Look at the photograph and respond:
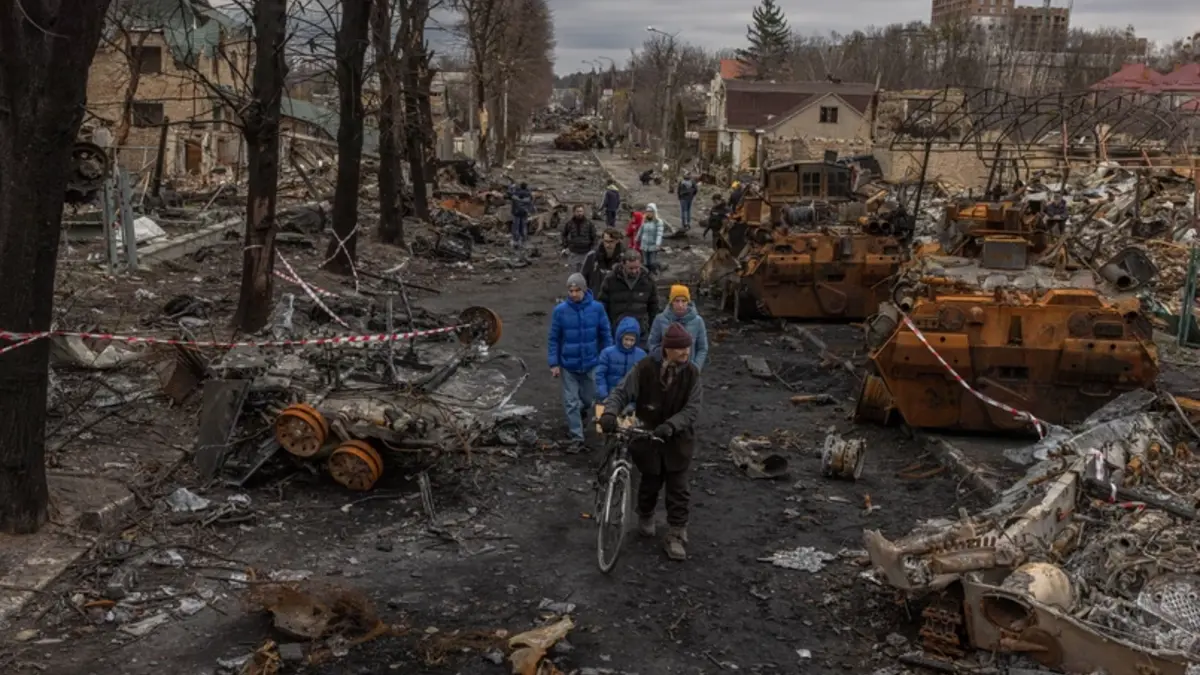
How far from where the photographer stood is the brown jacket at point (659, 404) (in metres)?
7.42

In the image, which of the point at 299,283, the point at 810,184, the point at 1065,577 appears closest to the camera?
the point at 1065,577

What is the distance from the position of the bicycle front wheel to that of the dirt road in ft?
0.44

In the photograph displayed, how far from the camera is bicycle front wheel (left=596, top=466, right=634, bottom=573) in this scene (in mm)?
7086

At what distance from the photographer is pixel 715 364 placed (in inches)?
552

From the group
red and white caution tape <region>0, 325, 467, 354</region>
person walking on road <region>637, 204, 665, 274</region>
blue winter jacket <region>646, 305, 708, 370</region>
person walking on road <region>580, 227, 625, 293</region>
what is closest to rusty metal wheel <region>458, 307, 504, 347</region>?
red and white caution tape <region>0, 325, 467, 354</region>

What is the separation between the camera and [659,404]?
7469 mm

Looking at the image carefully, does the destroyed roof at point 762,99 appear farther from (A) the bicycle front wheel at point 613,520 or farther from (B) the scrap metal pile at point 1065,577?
(B) the scrap metal pile at point 1065,577

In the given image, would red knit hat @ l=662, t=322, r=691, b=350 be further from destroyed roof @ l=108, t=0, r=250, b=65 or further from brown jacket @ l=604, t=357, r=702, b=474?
destroyed roof @ l=108, t=0, r=250, b=65

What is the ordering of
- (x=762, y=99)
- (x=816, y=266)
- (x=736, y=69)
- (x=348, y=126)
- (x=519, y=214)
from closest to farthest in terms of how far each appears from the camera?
(x=816, y=266) < (x=348, y=126) < (x=519, y=214) < (x=762, y=99) < (x=736, y=69)

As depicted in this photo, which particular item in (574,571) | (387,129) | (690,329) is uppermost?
(387,129)

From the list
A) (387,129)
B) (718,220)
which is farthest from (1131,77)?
(387,129)

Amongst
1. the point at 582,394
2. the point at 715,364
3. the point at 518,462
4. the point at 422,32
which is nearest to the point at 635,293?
the point at 582,394

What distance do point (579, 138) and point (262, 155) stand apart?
73.3 m

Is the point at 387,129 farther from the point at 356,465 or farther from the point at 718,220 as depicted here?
the point at 356,465
